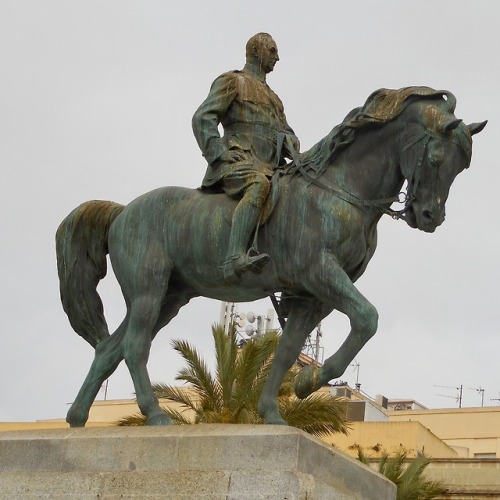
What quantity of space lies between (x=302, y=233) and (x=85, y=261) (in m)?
2.31

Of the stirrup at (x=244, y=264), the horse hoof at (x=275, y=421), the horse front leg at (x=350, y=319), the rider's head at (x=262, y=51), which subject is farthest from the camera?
the rider's head at (x=262, y=51)

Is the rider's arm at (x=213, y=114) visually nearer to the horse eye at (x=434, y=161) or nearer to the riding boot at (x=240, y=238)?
the riding boot at (x=240, y=238)

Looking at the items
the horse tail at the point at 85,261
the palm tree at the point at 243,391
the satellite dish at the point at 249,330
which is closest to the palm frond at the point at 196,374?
the palm tree at the point at 243,391

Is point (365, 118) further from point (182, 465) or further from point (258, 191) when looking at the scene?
point (182, 465)

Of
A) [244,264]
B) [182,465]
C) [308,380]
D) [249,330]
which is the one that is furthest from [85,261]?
[249,330]

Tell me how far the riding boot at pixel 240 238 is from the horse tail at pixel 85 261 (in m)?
1.55

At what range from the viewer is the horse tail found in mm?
11328

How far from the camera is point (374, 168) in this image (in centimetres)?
1012

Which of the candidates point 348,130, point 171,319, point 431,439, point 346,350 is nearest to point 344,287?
point 346,350

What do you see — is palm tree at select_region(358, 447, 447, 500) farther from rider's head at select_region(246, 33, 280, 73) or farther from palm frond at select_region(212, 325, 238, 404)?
rider's head at select_region(246, 33, 280, 73)

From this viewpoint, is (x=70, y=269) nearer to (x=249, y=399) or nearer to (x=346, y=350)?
(x=346, y=350)

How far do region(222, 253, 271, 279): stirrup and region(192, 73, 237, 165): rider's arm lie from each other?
1.06m

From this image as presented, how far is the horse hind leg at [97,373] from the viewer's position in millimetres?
10867

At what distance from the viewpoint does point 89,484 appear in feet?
31.2
